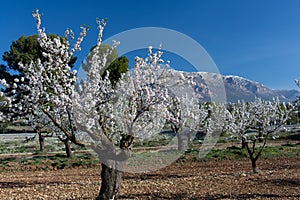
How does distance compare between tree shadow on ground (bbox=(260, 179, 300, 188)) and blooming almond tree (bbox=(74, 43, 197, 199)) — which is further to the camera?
tree shadow on ground (bbox=(260, 179, 300, 188))

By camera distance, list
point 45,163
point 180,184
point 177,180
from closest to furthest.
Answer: point 180,184 < point 177,180 < point 45,163

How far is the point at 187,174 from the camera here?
1399cm

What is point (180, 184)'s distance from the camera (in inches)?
450

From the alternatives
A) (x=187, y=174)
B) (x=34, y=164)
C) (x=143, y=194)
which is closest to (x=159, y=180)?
(x=187, y=174)

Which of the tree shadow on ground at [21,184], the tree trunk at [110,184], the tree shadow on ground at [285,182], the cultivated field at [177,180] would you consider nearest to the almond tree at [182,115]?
the tree trunk at [110,184]

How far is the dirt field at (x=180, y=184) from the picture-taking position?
957 centimetres

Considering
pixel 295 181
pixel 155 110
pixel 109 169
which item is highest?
pixel 155 110

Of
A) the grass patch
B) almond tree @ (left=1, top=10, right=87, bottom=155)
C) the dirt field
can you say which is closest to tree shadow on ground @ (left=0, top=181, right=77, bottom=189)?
the dirt field

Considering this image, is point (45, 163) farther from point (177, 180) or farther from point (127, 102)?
point (127, 102)

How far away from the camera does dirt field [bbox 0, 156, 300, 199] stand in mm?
9570

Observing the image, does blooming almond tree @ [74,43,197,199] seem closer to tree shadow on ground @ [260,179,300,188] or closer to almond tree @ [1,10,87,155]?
almond tree @ [1,10,87,155]

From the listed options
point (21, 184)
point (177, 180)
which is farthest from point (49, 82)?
point (21, 184)

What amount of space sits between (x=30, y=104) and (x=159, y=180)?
24.8 ft

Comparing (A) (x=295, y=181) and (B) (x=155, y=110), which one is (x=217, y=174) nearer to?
(A) (x=295, y=181)
